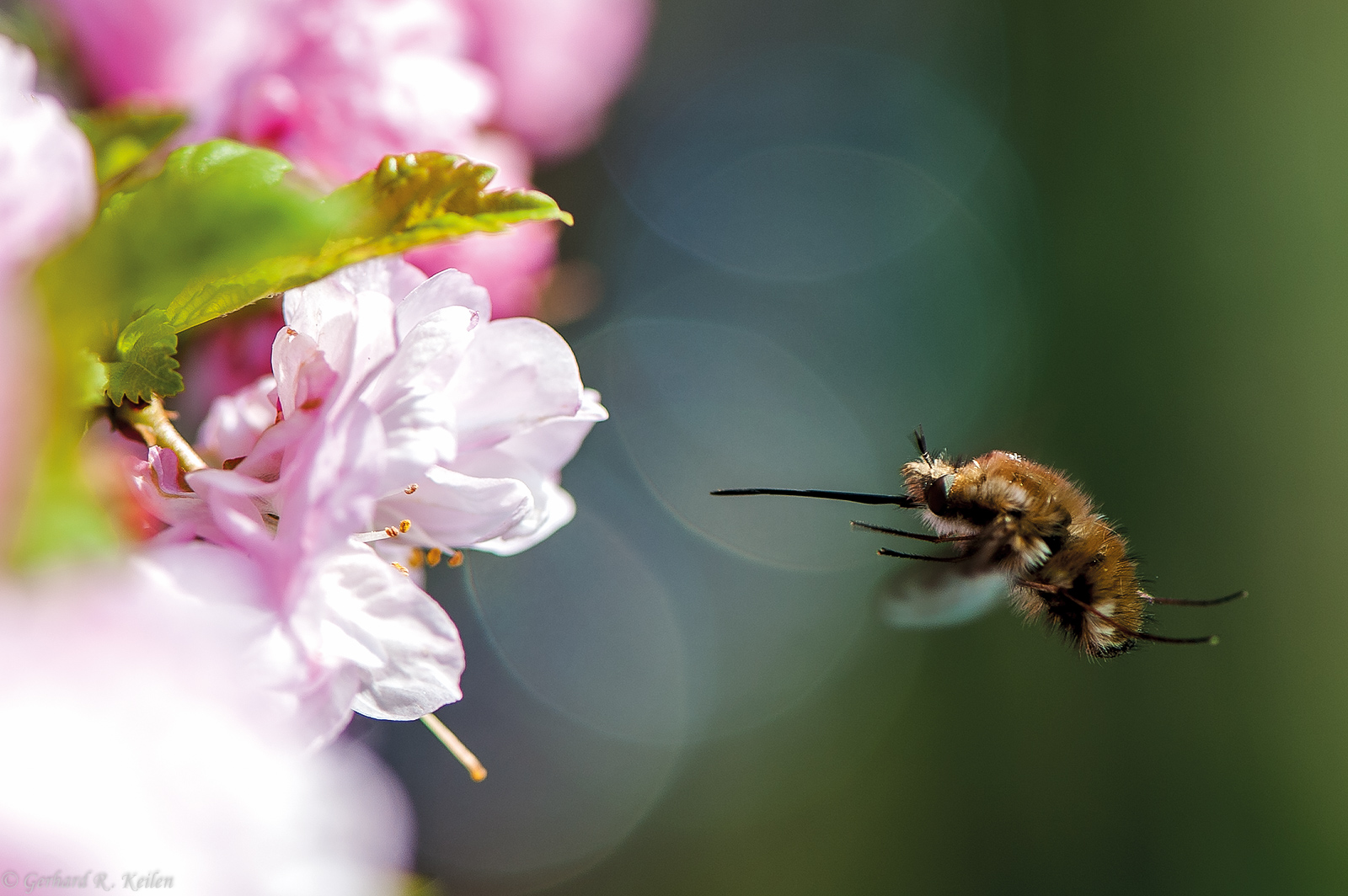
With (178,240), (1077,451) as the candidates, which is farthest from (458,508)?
(1077,451)

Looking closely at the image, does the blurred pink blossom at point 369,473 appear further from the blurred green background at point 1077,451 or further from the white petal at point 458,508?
the blurred green background at point 1077,451

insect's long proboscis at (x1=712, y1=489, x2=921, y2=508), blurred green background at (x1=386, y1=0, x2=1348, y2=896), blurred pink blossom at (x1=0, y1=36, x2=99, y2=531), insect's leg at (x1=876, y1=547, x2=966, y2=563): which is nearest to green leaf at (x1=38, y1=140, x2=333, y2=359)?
blurred pink blossom at (x1=0, y1=36, x2=99, y2=531)

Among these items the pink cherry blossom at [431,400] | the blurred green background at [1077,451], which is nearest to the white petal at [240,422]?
the pink cherry blossom at [431,400]

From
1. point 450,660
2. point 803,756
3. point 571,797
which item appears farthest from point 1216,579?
point 450,660

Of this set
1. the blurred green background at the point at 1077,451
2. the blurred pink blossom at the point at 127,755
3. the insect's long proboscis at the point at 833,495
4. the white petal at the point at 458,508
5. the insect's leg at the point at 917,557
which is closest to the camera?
the blurred pink blossom at the point at 127,755

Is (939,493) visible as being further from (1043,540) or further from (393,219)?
(393,219)

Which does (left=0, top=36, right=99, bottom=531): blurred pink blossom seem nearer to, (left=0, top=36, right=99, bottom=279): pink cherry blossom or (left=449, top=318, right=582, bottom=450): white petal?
(left=0, top=36, right=99, bottom=279): pink cherry blossom

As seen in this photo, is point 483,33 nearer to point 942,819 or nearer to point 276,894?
point 276,894
